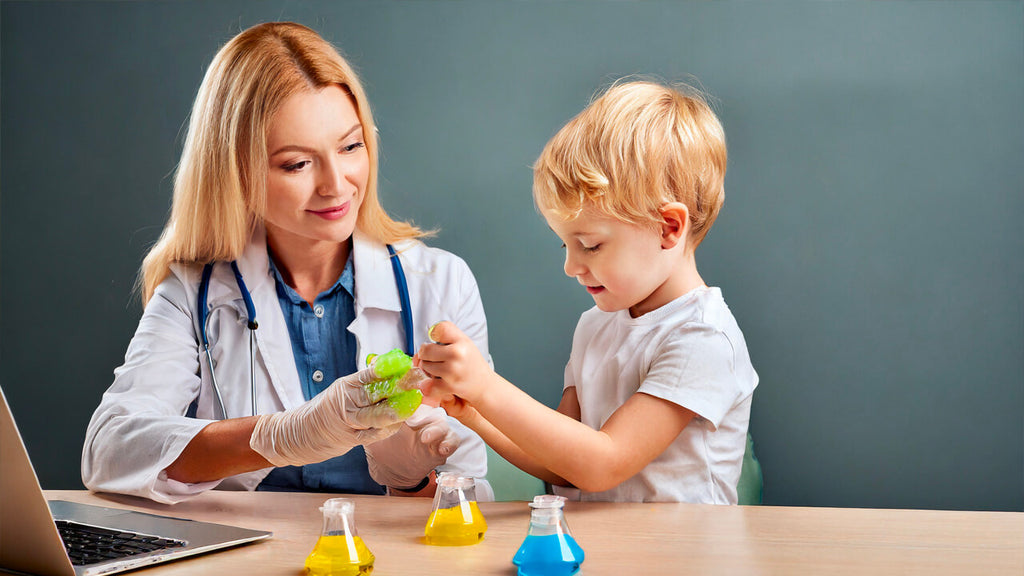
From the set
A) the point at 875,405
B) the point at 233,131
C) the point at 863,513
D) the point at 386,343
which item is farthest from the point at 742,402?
the point at 233,131

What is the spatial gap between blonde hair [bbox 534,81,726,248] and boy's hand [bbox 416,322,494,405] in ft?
1.03

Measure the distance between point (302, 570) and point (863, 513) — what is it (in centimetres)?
68

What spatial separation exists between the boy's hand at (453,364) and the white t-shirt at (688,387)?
27 centimetres

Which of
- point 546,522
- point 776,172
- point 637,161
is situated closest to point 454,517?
point 546,522

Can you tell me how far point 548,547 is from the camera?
743 millimetres

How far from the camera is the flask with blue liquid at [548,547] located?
74 cm

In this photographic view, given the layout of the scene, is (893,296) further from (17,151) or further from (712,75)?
(17,151)

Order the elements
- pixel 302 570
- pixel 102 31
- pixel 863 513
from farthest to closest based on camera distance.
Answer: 1. pixel 102 31
2. pixel 863 513
3. pixel 302 570

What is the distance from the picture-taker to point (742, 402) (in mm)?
1224

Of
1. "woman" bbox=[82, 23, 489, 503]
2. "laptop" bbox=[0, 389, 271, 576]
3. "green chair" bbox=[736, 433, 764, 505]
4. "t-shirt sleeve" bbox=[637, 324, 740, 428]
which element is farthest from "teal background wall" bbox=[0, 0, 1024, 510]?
"laptop" bbox=[0, 389, 271, 576]

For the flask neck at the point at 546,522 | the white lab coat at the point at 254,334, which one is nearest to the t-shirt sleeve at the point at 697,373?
the flask neck at the point at 546,522

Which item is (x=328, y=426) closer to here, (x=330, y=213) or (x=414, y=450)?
(x=414, y=450)

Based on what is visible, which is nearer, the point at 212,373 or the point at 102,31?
the point at 212,373

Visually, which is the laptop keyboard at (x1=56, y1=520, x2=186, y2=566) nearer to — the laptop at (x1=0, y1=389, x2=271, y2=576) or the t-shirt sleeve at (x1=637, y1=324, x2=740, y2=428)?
the laptop at (x1=0, y1=389, x2=271, y2=576)
